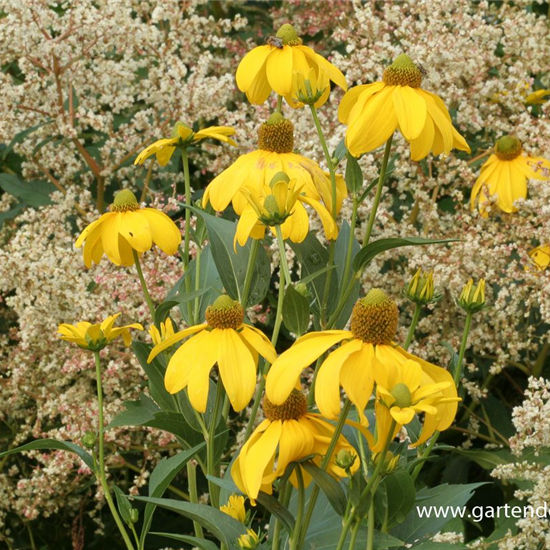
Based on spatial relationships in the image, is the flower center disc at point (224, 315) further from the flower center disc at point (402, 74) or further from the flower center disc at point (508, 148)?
the flower center disc at point (508, 148)

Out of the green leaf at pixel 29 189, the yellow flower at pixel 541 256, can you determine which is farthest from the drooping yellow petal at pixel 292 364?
the green leaf at pixel 29 189

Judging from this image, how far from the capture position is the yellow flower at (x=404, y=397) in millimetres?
782

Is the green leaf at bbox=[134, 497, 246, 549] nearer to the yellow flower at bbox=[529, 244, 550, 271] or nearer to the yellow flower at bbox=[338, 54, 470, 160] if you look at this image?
the yellow flower at bbox=[338, 54, 470, 160]

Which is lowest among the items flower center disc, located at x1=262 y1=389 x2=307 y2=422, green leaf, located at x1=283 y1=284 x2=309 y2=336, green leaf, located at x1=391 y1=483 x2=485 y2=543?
green leaf, located at x1=391 y1=483 x2=485 y2=543

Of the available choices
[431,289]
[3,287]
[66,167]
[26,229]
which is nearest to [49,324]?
[3,287]

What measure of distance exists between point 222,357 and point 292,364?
0.11m

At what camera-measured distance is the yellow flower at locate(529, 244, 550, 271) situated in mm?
1726

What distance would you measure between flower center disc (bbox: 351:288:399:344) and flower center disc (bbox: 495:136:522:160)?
112 centimetres

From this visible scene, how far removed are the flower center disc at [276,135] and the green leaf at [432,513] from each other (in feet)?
1.50

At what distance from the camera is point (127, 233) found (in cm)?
114

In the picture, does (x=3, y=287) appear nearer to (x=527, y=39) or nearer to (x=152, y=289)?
(x=152, y=289)

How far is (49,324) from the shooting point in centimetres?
184

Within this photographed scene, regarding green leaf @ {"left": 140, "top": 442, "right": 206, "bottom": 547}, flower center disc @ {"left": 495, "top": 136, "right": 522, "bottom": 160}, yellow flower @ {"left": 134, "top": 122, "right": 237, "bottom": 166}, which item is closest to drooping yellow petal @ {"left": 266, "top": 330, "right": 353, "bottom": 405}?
green leaf @ {"left": 140, "top": 442, "right": 206, "bottom": 547}

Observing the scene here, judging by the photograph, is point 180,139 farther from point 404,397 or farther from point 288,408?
point 404,397
